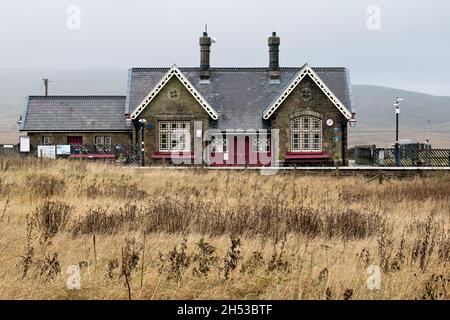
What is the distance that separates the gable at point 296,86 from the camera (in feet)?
112

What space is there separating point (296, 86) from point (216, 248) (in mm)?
26212

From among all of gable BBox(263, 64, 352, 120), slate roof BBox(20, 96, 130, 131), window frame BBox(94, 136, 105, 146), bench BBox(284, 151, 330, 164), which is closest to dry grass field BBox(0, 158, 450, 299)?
bench BBox(284, 151, 330, 164)

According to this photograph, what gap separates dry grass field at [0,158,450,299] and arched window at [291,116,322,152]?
58.3 ft

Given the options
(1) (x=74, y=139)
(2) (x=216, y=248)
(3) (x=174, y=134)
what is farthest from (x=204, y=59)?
(2) (x=216, y=248)

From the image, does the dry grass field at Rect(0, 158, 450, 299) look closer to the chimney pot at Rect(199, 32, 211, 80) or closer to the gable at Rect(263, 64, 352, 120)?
the gable at Rect(263, 64, 352, 120)

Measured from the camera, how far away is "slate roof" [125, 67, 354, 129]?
35.9m

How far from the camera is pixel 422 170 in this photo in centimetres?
2664

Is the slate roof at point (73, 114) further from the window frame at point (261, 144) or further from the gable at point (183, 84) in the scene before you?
the window frame at point (261, 144)

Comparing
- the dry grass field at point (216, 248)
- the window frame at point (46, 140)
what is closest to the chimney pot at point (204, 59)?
the window frame at point (46, 140)

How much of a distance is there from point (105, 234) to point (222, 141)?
25473 millimetres

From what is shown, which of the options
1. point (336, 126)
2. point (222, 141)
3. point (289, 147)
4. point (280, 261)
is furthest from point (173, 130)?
point (280, 261)

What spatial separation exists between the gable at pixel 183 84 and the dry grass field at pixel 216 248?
18.2 metres

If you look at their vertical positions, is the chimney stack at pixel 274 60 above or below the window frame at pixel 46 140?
above
